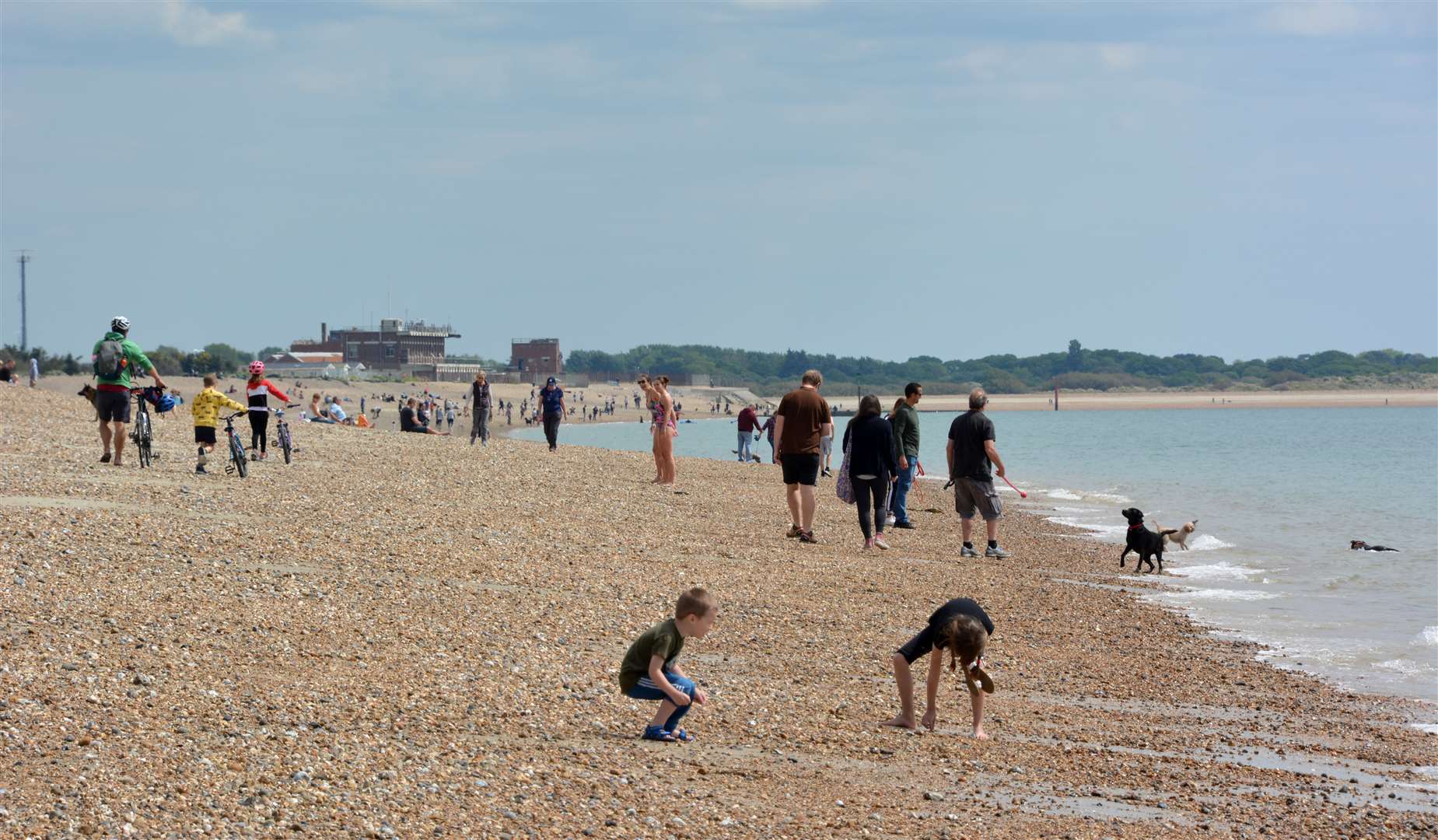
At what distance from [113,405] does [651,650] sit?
1034cm

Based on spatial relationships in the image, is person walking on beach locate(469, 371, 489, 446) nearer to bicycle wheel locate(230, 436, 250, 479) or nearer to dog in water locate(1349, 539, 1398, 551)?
bicycle wheel locate(230, 436, 250, 479)

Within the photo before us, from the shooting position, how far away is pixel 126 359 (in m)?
14.2

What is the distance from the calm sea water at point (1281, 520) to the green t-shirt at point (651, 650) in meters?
5.78

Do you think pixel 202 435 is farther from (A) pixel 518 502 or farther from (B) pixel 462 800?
(B) pixel 462 800

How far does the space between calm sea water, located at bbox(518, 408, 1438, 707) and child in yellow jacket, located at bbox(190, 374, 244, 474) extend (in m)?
10.2

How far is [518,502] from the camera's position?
16.3 meters

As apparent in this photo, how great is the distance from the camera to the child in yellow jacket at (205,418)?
15.4 m

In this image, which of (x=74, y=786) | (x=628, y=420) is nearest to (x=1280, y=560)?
(x=74, y=786)

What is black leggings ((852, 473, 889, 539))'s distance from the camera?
45.1ft

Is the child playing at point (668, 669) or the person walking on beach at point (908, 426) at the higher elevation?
the person walking on beach at point (908, 426)

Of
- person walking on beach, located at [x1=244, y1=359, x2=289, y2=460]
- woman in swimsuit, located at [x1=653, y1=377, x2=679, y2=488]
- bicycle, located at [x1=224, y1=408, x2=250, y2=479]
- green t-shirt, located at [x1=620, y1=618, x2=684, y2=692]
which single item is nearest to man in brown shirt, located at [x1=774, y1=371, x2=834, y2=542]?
woman in swimsuit, located at [x1=653, y1=377, x2=679, y2=488]

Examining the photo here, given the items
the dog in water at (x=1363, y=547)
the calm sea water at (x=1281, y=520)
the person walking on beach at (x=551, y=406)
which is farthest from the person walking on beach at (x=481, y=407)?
the dog in water at (x=1363, y=547)

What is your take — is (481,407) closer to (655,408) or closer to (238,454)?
(655,408)

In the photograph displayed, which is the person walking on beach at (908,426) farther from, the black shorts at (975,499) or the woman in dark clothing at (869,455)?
the black shorts at (975,499)
